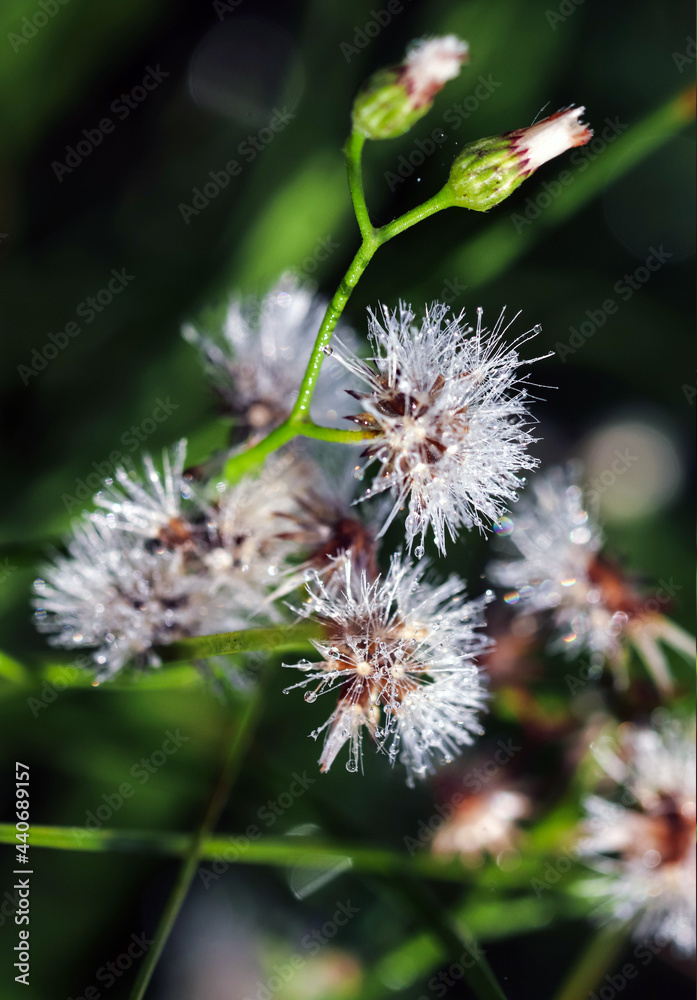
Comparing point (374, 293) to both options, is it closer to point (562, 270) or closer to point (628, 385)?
point (562, 270)

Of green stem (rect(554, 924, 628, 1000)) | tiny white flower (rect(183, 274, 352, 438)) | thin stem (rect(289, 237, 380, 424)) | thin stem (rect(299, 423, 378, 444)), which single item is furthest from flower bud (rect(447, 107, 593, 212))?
green stem (rect(554, 924, 628, 1000))

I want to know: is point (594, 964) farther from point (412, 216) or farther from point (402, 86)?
point (402, 86)

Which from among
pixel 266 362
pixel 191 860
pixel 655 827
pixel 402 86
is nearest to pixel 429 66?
pixel 402 86

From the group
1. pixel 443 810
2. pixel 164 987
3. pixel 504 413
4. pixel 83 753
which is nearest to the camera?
pixel 504 413

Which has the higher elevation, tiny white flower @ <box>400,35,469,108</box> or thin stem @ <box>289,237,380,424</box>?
tiny white flower @ <box>400,35,469,108</box>

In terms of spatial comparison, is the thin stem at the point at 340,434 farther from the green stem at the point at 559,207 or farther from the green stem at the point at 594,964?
the green stem at the point at 594,964

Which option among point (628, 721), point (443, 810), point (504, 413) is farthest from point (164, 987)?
point (504, 413)

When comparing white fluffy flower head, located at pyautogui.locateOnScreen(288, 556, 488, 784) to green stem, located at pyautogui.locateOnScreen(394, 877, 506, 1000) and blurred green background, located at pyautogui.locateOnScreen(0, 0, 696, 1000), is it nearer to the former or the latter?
green stem, located at pyautogui.locateOnScreen(394, 877, 506, 1000)
